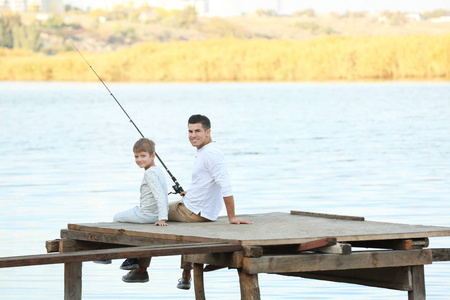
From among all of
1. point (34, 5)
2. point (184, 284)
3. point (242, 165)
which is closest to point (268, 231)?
point (184, 284)

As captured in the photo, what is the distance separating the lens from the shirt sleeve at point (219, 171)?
25.4 feet

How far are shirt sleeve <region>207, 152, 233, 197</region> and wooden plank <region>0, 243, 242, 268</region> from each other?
3.48ft

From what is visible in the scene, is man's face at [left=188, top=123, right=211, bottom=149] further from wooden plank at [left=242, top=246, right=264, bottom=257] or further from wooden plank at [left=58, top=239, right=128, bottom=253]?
wooden plank at [left=242, top=246, right=264, bottom=257]

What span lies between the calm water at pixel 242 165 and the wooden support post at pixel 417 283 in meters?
1.44

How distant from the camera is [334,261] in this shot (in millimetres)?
6949

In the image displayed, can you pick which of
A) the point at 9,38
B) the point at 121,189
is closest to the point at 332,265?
the point at 121,189

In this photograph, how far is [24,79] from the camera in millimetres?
61531

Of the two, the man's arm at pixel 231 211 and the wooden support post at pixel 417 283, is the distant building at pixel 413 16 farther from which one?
the wooden support post at pixel 417 283

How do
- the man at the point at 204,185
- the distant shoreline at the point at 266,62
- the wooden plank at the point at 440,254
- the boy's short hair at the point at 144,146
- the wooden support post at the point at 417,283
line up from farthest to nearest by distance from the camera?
1. the distant shoreline at the point at 266,62
2. the boy's short hair at the point at 144,146
3. the man at the point at 204,185
4. the wooden plank at the point at 440,254
5. the wooden support post at the point at 417,283

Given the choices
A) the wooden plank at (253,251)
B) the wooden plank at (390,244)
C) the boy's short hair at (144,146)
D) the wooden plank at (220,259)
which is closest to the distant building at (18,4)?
the boy's short hair at (144,146)

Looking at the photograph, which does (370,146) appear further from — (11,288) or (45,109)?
(45,109)

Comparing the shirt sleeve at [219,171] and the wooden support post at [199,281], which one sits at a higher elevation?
the shirt sleeve at [219,171]

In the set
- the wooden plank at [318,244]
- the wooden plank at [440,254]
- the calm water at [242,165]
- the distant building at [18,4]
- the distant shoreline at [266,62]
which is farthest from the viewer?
the distant building at [18,4]

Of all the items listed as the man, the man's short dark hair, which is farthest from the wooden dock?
the man's short dark hair
